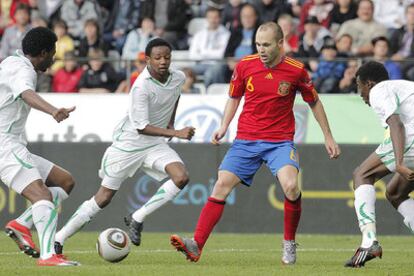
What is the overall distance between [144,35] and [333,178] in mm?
5524

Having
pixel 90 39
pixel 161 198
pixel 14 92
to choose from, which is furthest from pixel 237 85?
pixel 90 39

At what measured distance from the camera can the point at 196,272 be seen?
10.6 meters

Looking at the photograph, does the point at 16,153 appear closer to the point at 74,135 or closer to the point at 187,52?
the point at 74,135

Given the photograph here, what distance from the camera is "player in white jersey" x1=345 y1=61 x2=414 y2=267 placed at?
36.3ft

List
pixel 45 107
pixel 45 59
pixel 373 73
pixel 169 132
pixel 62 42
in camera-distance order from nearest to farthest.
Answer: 1. pixel 45 107
2. pixel 45 59
3. pixel 373 73
4. pixel 169 132
5. pixel 62 42

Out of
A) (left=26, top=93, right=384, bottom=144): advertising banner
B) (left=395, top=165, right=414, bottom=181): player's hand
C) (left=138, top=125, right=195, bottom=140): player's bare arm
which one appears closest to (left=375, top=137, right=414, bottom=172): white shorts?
(left=395, top=165, right=414, bottom=181): player's hand

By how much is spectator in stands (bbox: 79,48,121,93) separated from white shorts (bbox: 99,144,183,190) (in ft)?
20.2

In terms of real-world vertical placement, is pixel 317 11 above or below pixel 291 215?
below

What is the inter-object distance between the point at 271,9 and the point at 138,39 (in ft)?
8.20

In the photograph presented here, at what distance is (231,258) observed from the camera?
1286 cm

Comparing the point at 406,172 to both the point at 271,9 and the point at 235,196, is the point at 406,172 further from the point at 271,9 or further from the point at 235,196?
the point at 271,9

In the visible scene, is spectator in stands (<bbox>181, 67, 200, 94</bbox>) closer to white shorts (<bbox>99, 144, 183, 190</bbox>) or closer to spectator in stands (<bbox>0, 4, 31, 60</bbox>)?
spectator in stands (<bbox>0, 4, 31, 60</bbox>)

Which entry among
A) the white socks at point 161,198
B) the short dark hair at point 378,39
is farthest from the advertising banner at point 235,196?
the white socks at point 161,198

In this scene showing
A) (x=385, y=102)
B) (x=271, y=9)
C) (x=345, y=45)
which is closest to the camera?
(x=385, y=102)
